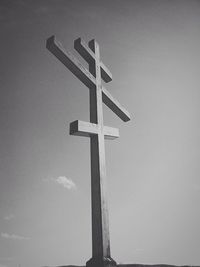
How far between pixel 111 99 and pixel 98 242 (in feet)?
5.92

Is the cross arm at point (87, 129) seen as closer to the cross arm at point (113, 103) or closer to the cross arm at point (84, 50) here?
the cross arm at point (113, 103)

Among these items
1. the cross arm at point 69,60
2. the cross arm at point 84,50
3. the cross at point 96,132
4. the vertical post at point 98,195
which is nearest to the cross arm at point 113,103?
the cross at point 96,132

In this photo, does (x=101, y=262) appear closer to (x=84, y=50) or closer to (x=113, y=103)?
(x=113, y=103)

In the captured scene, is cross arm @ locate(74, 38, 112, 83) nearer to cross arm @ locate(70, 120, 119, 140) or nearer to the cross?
the cross

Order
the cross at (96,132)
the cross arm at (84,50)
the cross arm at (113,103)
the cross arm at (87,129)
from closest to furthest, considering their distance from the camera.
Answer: the cross at (96,132), the cross arm at (87,129), the cross arm at (84,50), the cross arm at (113,103)

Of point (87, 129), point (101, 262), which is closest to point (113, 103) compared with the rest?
point (87, 129)

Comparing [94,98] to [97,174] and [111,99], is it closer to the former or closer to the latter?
[111,99]

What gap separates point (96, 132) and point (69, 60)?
34.2 inches

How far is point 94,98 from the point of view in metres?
2.91

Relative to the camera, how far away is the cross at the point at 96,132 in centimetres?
221

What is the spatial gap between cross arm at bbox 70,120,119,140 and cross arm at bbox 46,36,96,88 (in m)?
0.60

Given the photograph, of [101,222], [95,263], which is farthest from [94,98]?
[95,263]

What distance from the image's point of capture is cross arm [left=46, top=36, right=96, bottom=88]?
2.53 metres

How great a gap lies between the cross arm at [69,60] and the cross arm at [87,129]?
1.97ft
